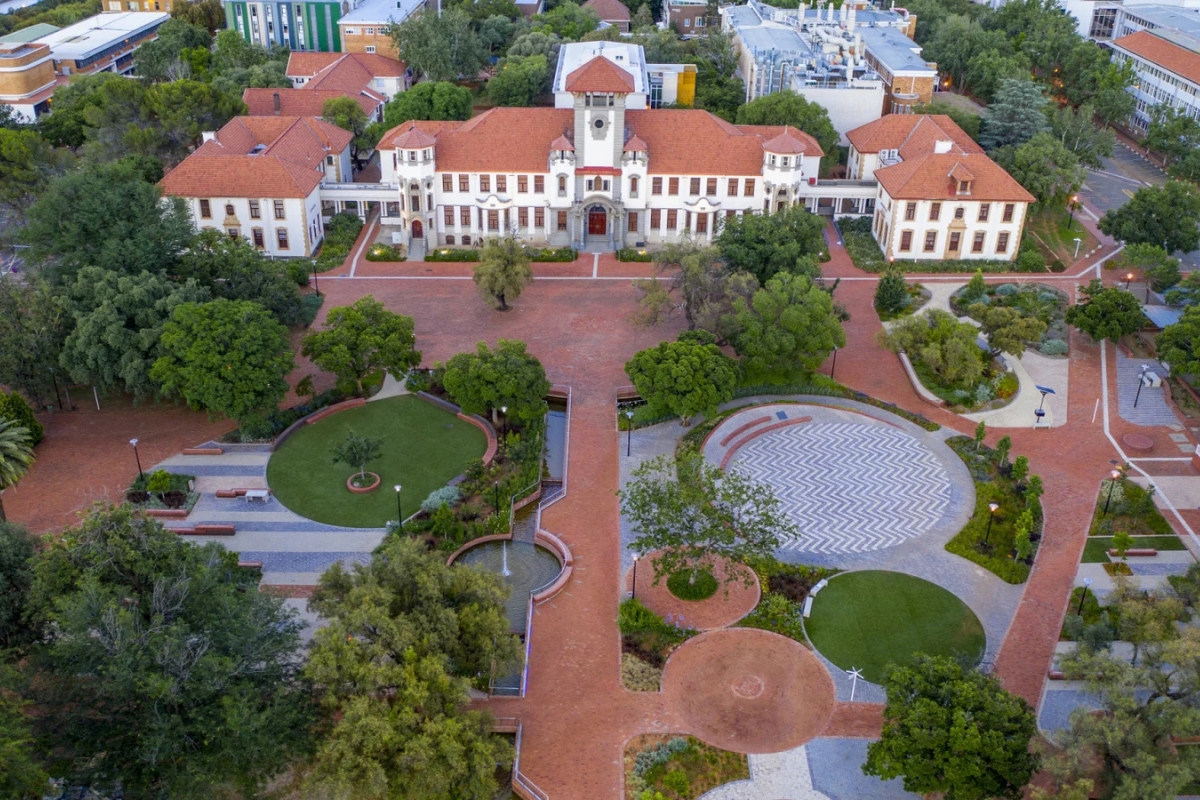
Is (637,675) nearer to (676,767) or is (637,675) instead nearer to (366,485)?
(676,767)

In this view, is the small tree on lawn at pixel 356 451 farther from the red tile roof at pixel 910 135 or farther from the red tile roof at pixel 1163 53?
the red tile roof at pixel 1163 53

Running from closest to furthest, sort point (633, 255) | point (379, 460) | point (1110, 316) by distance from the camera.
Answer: point (379, 460), point (1110, 316), point (633, 255)

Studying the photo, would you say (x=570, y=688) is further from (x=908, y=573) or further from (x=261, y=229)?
(x=261, y=229)

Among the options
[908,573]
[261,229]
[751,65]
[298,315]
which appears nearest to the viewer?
[908,573]

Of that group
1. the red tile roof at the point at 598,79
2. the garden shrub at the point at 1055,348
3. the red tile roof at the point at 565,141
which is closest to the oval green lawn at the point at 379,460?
the red tile roof at the point at 565,141

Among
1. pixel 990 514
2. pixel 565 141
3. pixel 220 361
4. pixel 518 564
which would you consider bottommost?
pixel 518 564

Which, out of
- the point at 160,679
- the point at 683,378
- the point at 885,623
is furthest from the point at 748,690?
the point at 160,679

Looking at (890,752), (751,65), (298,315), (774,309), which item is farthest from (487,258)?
(751,65)
